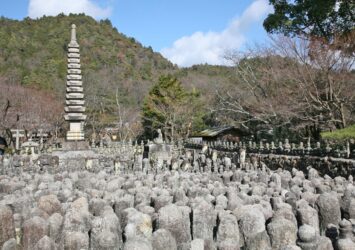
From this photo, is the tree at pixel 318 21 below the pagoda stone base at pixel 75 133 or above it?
above

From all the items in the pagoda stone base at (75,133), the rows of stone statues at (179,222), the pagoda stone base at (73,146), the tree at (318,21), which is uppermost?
the tree at (318,21)

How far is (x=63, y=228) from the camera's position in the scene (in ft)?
16.3

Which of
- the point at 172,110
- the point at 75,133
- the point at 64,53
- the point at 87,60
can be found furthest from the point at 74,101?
the point at 87,60

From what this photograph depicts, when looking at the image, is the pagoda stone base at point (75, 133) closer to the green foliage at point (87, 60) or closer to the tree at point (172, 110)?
the tree at point (172, 110)

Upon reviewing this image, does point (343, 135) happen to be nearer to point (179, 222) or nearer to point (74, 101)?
point (179, 222)

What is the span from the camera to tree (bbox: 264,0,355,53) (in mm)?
19655

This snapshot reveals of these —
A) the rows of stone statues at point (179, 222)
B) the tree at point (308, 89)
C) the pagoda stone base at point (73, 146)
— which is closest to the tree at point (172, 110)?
the tree at point (308, 89)

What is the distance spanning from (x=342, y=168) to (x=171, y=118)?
78.7ft

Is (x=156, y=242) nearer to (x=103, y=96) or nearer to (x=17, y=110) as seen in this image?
(x=17, y=110)

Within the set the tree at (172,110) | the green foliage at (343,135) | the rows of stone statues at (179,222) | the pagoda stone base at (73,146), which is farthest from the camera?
the tree at (172,110)

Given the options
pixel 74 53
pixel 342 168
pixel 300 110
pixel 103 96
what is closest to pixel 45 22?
pixel 103 96

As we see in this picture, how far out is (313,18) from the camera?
848 inches

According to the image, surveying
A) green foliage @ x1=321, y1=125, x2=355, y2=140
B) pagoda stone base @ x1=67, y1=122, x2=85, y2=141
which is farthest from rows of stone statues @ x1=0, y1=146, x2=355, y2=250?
pagoda stone base @ x1=67, y1=122, x2=85, y2=141

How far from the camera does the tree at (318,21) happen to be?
64.5 feet
